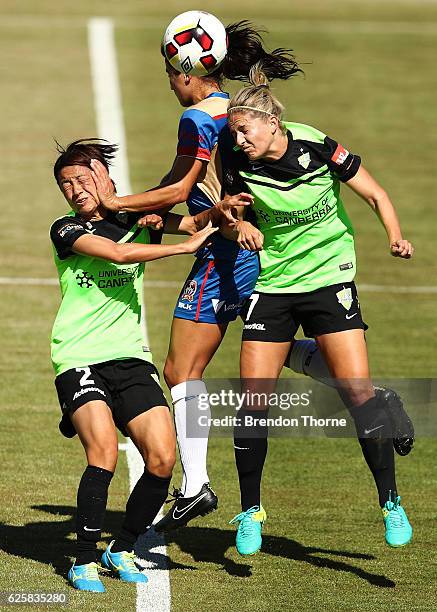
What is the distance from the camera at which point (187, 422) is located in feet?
27.2

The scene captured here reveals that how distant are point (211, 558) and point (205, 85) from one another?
281 centimetres

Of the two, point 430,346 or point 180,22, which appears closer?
point 180,22

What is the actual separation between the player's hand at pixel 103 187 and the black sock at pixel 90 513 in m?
1.43

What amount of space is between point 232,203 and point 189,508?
178 centimetres

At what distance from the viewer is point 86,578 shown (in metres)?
7.23

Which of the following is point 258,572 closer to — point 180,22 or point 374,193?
point 374,193

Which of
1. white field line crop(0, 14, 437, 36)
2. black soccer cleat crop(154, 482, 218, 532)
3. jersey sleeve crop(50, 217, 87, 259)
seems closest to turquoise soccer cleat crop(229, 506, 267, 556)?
black soccer cleat crop(154, 482, 218, 532)

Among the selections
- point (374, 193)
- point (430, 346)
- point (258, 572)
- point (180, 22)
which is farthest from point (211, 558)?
point (430, 346)

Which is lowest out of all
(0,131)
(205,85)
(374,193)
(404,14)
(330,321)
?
(330,321)

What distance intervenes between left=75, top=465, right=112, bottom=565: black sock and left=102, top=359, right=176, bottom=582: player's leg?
0.87 feet

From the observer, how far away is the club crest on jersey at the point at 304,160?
7766 mm

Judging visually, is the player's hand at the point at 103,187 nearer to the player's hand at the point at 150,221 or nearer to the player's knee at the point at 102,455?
the player's hand at the point at 150,221

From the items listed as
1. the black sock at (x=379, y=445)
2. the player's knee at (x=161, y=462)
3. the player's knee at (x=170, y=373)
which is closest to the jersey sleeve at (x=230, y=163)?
the player's knee at (x=170, y=373)

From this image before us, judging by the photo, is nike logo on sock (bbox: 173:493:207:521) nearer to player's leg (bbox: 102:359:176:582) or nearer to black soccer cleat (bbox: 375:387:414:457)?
player's leg (bbox: 102:359:176:582)
